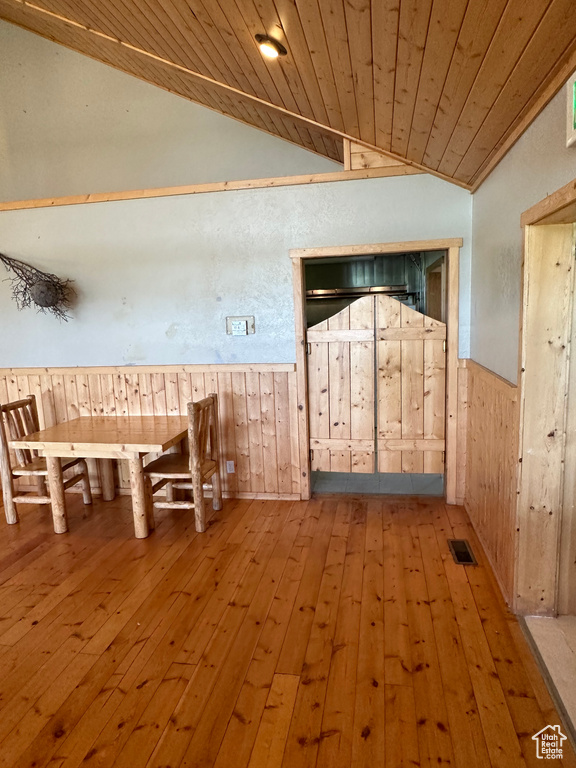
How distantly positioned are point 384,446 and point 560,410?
1.70 metres

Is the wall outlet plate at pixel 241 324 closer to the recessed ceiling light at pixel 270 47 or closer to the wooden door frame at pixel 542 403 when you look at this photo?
the recessed ceiling light at pixel 270 47

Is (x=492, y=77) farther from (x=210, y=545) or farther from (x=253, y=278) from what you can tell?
(x=210, y=545)

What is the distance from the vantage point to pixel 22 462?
150 inches

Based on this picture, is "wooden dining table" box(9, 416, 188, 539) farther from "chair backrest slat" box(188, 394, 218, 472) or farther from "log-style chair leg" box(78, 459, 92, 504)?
"log-style chair leg" box(78, 459, 92, 504)

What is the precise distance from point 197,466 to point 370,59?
2.50m

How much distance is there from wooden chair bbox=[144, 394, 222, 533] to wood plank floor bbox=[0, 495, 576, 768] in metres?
0.22

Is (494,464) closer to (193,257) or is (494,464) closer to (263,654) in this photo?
(263,654)

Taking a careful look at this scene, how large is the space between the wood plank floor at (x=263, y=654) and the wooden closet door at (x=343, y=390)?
0.65m

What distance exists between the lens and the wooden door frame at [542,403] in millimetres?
1936

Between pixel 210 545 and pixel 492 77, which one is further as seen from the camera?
pixel 210 545

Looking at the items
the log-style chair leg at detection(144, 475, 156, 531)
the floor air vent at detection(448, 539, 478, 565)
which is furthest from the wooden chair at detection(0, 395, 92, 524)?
the floor air vent at detection(448, 539, 478, 565)

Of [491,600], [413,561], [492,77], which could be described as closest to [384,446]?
[413,561]

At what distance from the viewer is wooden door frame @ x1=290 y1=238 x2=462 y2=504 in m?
3.28

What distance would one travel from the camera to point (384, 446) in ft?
11.9
